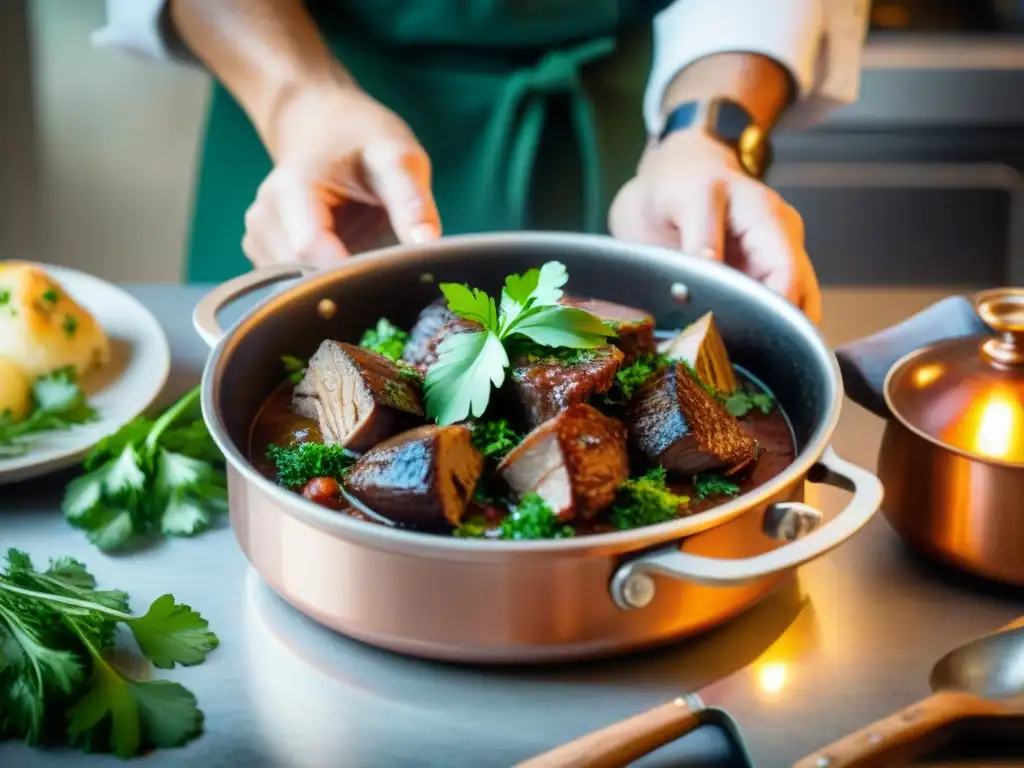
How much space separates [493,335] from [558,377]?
0.07 metres

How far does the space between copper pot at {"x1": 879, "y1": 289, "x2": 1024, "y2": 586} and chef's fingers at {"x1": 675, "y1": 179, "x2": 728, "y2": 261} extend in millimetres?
334

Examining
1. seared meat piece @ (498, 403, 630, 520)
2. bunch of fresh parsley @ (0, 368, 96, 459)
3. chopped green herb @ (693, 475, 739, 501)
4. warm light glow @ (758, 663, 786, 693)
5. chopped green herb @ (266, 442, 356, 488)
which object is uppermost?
seared meat piece @ (498, 403, 630, 520)

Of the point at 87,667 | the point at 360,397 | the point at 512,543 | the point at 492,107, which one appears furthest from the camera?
the point at 492,107

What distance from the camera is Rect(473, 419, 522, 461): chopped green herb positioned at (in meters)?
1.02

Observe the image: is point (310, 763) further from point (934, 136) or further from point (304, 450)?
point (934, 136)

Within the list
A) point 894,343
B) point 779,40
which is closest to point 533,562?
point 894,343

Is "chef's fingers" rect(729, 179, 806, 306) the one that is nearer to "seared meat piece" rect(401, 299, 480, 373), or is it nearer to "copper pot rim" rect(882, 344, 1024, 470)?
"copper pot rim" rect(882, 344, 1024, 470)

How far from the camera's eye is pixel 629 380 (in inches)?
43.8

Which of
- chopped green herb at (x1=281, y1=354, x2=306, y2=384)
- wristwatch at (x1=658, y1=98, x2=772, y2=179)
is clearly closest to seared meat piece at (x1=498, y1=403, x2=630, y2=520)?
chopped green herb at (x1=281, y1=354, x2=306, y2=384)

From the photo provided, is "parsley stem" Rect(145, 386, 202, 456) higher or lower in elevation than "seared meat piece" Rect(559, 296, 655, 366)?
lower

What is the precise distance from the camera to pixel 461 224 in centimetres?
196

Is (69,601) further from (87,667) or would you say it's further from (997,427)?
(997,427)

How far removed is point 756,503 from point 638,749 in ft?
0.65

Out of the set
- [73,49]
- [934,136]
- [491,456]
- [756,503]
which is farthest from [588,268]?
[73,49]
